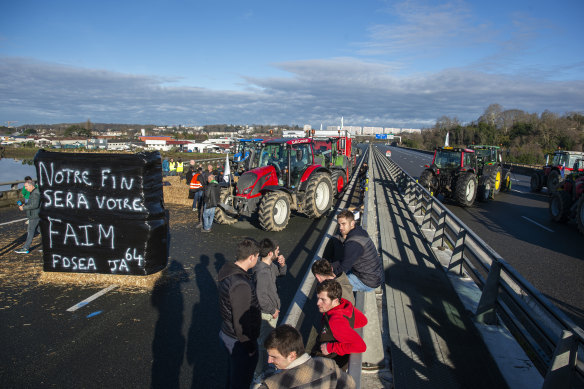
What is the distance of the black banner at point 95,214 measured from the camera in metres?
6.25

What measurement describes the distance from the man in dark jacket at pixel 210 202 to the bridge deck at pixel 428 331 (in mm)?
4715

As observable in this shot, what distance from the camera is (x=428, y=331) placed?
4.38 meters

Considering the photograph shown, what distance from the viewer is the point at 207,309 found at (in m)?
5.35

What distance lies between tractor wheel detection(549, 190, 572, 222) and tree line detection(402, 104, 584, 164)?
13.8 metres

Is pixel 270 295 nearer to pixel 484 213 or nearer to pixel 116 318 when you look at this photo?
pixel 116 318

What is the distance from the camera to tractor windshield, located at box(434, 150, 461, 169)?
1527cm

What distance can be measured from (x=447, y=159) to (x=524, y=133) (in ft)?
156

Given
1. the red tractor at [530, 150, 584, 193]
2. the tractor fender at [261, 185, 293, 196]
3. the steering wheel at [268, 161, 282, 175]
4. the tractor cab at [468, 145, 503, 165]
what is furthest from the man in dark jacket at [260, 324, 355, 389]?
the red tractor at [530, 150, 584, 193]

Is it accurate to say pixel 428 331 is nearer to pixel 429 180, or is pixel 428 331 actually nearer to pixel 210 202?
pixel 210 202

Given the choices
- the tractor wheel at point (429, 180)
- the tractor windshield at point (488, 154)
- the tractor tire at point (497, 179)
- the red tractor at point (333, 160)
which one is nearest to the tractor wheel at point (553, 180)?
the tractor tire at point (497, 179)

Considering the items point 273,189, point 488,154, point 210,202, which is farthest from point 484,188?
point 210,202

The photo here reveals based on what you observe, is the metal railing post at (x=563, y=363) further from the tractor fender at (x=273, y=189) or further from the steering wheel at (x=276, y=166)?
the steering wheel at (x=276, y=166)

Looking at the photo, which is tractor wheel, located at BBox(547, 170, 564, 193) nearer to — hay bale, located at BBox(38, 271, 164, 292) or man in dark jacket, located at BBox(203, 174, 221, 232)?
man in dark jacket, located at BBox(203, 174, 221, 232)

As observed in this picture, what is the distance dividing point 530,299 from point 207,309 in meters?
4.19
